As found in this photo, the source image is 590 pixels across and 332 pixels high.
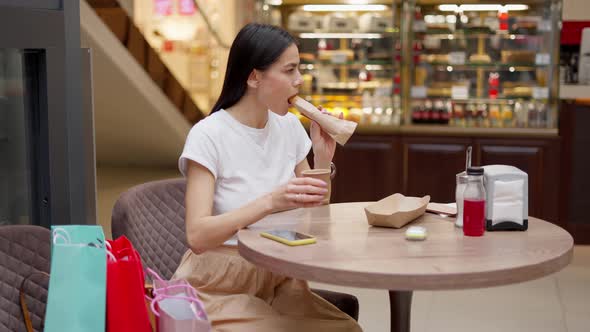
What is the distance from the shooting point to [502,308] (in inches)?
167

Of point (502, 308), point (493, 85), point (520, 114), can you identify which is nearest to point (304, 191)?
point (502, 308)

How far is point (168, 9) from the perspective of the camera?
11.5 metres

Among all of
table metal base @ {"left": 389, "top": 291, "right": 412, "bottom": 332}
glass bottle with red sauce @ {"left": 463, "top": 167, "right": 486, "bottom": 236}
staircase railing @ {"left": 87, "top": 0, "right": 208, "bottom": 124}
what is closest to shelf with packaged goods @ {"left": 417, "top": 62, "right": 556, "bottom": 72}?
staircase railing @ {"left": 87, "top": 0, "right": 208, "bottom": 124}

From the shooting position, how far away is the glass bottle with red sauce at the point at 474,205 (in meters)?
2.11

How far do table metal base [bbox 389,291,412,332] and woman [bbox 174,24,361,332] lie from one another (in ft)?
0.59

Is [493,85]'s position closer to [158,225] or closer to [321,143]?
[321,143]

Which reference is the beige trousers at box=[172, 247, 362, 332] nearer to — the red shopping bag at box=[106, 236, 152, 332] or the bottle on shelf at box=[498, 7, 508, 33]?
the red shopping bag at box=[106, 236, 152, 332]

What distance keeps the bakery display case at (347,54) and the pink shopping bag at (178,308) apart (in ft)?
14.2

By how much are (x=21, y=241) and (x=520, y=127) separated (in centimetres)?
449

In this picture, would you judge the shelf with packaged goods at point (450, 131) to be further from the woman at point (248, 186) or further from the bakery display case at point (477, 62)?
the woman at point (248, 186)

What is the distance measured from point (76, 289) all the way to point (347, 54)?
187 inches

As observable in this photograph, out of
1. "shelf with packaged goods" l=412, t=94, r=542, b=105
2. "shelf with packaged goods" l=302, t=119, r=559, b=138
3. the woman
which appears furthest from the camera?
"shelf with packaged goods" l=412, t=94, r=542, b=105

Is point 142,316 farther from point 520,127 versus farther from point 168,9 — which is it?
point 168,9

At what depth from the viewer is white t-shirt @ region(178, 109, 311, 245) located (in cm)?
229
